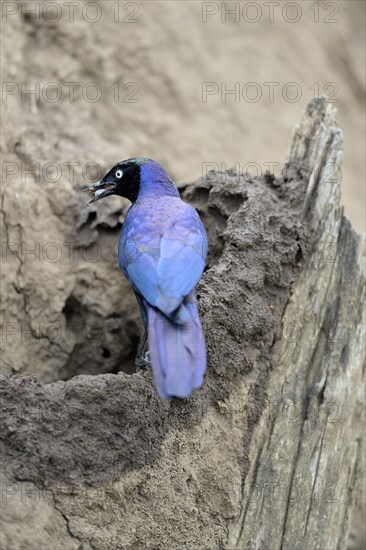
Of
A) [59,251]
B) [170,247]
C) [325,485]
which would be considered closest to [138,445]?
[170,247]

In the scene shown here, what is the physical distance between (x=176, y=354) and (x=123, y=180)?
1849 mm

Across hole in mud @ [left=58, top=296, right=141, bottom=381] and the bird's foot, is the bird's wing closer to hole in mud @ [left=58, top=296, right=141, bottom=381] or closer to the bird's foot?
the bird's foot

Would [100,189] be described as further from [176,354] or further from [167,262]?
[176,354]

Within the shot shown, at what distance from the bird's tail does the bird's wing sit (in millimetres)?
82

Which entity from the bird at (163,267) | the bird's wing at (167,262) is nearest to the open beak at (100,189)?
the bird at (163,267)

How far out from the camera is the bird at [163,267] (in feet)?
12.5

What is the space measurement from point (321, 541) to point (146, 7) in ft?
16.4

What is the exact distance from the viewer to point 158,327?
3975 millimetres

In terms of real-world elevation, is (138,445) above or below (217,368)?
below

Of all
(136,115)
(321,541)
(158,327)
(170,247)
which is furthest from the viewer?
(136,115)

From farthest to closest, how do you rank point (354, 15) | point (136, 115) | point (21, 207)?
point (354, 15), point (136, 115), point (21, 207)

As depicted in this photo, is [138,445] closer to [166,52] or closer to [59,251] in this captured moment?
[59,251]

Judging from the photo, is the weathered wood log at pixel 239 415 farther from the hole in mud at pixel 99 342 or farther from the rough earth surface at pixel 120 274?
the hole in mud at pixel 99 342

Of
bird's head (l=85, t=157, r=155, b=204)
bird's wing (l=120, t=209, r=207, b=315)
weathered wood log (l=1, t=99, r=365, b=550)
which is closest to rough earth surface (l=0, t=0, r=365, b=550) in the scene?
weathered wood log (l=1, t=99, r=365, b=550)
